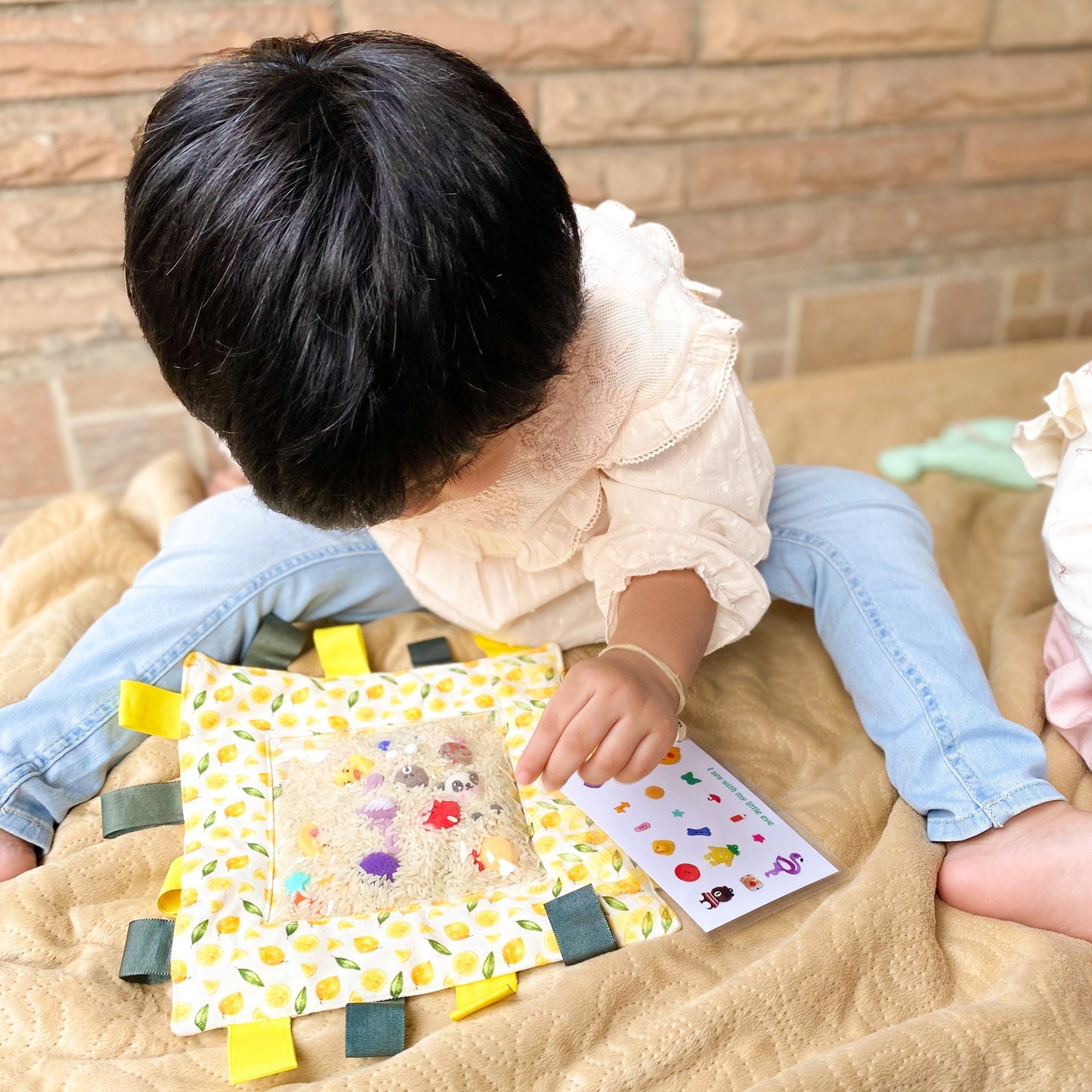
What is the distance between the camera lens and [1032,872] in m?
0.66

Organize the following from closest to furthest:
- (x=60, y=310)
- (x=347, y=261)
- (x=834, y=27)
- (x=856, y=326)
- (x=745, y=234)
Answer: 1. (x=347, y=261)
2. (x=60, y=310)
3. (x=834, y=27)
4. (x=745, y=234)
5. (x=856, y=326)

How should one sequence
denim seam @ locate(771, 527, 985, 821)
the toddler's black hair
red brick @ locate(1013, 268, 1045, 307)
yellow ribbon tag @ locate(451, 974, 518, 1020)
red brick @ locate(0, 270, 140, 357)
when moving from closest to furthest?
the toddler's black hair
yellow ribbon tag @ locate(451, 974, 518, 1020)
denim seam @ locate(771, 527, 985, 821)
red brick @ locate(0, 270, 140, 357)
red brick @ locate(1013, 268, 1045, 307)

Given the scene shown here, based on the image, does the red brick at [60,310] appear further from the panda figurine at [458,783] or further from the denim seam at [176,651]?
the panda figurine at [458,783]

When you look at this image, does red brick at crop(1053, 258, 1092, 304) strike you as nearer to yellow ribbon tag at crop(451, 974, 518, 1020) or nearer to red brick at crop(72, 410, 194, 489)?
red brick at crop(72, 410, 194, 489)

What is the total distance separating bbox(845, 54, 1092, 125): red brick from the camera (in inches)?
53.2

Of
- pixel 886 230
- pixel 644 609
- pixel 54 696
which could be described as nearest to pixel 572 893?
pixel 644 609

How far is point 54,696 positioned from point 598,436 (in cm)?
44

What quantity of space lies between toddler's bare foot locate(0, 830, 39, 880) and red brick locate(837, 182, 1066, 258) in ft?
3.95

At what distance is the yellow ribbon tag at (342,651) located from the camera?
0.85 meters

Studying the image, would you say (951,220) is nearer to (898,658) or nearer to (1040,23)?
(1040,23)

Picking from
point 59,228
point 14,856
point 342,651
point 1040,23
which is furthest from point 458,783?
point 1040,23

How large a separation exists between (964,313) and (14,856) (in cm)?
139

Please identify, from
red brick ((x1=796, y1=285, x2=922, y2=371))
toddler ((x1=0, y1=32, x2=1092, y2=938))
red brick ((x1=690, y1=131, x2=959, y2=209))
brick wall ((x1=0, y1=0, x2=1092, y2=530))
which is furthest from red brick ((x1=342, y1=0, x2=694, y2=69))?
toddler ((x1=0, y1=32, x2=1092, y2=938))

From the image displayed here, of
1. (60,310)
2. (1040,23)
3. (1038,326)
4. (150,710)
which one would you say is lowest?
(1038,326)
